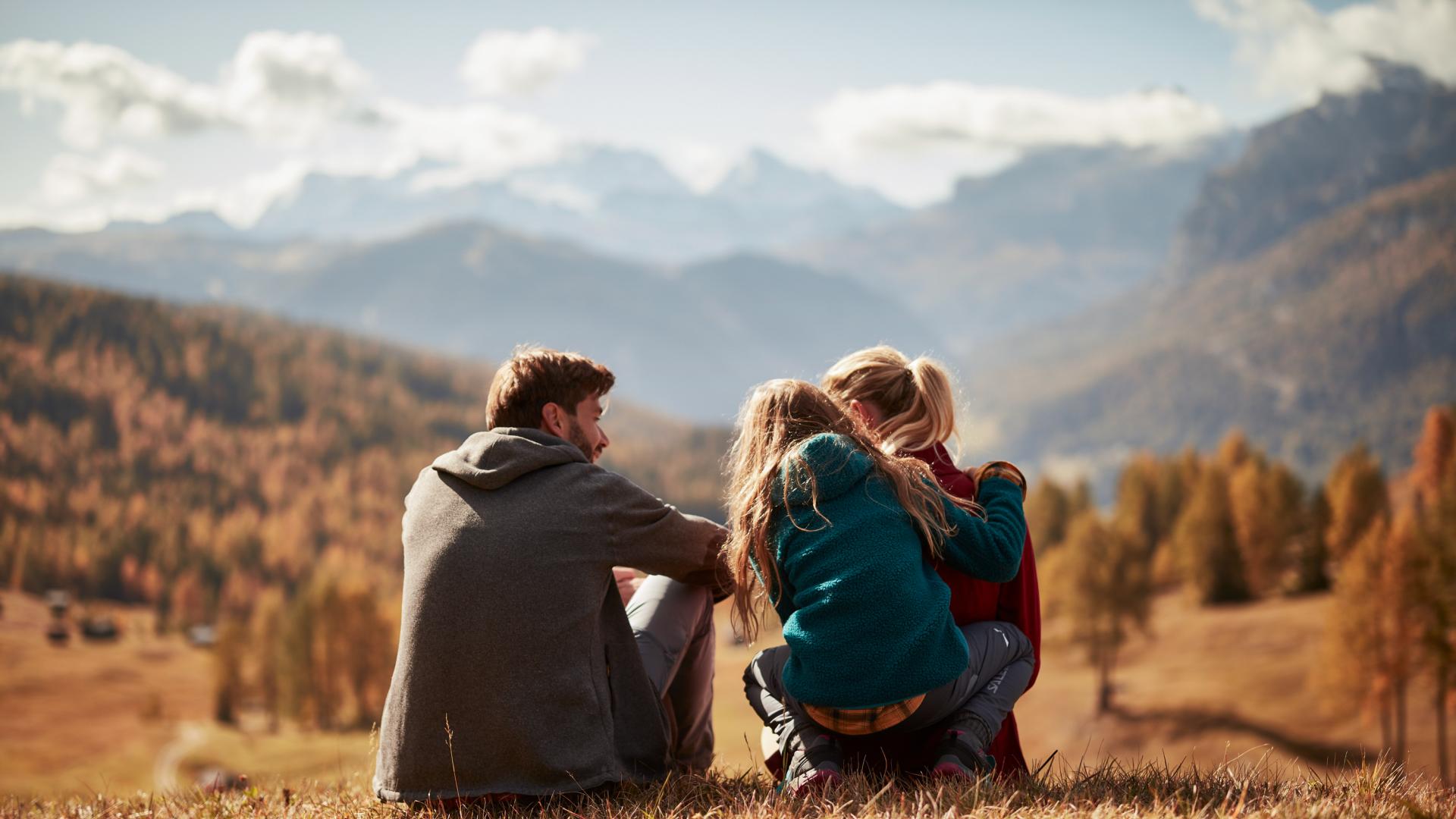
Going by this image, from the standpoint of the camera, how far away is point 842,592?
4.60 metres

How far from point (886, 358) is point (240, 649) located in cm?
11056

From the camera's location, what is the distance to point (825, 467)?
15.4 feet

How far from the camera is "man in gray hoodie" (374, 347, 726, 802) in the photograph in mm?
4781

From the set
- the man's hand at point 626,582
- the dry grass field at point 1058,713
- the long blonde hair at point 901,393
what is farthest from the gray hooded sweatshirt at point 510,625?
the dry grass field at point 1058,713

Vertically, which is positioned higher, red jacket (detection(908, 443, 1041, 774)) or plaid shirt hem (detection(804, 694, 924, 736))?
red jacket (detection(908, 443, 1041, 774))

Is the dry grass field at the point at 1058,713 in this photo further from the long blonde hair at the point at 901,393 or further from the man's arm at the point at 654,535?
the man's arm at the point at 654,535

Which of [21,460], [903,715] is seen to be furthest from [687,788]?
[21,460]

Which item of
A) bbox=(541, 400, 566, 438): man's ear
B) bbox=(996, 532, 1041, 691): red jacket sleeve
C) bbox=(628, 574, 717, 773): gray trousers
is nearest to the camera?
bbox=(541, 400, 566, 438): man's ear

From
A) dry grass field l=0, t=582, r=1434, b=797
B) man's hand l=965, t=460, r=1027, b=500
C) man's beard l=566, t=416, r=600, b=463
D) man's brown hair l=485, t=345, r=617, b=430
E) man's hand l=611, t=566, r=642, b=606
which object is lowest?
dry grass field l=0, t=582, r=1434, b=797

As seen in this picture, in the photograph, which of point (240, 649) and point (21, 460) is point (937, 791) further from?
point (21, 460)

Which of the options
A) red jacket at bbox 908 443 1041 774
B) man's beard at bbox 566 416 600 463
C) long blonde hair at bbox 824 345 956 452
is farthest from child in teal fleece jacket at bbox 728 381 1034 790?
man's beard at bbox 566 416 600 463

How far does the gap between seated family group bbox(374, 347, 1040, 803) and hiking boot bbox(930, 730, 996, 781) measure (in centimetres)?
1

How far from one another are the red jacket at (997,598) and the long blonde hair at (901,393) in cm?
11

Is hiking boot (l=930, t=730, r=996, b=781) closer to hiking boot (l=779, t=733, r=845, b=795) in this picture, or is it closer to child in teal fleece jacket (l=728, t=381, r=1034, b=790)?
child in teal fleece jacket (l=728, t=381, r=1034, b=790)
